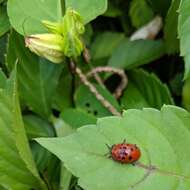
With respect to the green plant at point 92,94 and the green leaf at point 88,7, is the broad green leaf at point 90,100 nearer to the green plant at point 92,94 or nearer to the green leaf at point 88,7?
the green plant at point 92,94

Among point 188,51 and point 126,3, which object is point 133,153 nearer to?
point 188,51

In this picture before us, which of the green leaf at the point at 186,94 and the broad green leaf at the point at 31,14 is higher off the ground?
the broad green leaf at the point at 31,14

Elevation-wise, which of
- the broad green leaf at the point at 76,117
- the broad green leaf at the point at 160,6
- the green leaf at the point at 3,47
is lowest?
the broad green leaf at the point at 76,117

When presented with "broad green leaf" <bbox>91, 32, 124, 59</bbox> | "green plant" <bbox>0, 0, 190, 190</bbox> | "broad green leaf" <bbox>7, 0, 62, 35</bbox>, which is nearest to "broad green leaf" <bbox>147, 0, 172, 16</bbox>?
"green plant" <bbox>0, 0, 190, 190</bbox>

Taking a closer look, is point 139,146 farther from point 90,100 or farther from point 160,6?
point 160,6

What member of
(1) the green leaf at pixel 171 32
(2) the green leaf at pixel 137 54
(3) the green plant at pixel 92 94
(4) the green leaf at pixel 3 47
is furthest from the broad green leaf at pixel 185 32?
(4) the green leaf at pixel 3 47

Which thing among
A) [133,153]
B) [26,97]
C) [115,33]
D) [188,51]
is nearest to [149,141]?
[133,153]

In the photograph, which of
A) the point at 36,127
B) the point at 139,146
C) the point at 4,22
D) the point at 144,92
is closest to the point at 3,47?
the point at 4,22

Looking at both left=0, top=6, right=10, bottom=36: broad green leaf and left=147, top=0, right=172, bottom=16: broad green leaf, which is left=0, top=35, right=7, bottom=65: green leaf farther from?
left=147, top=0, right=172, bottom=16: broad green leaf
